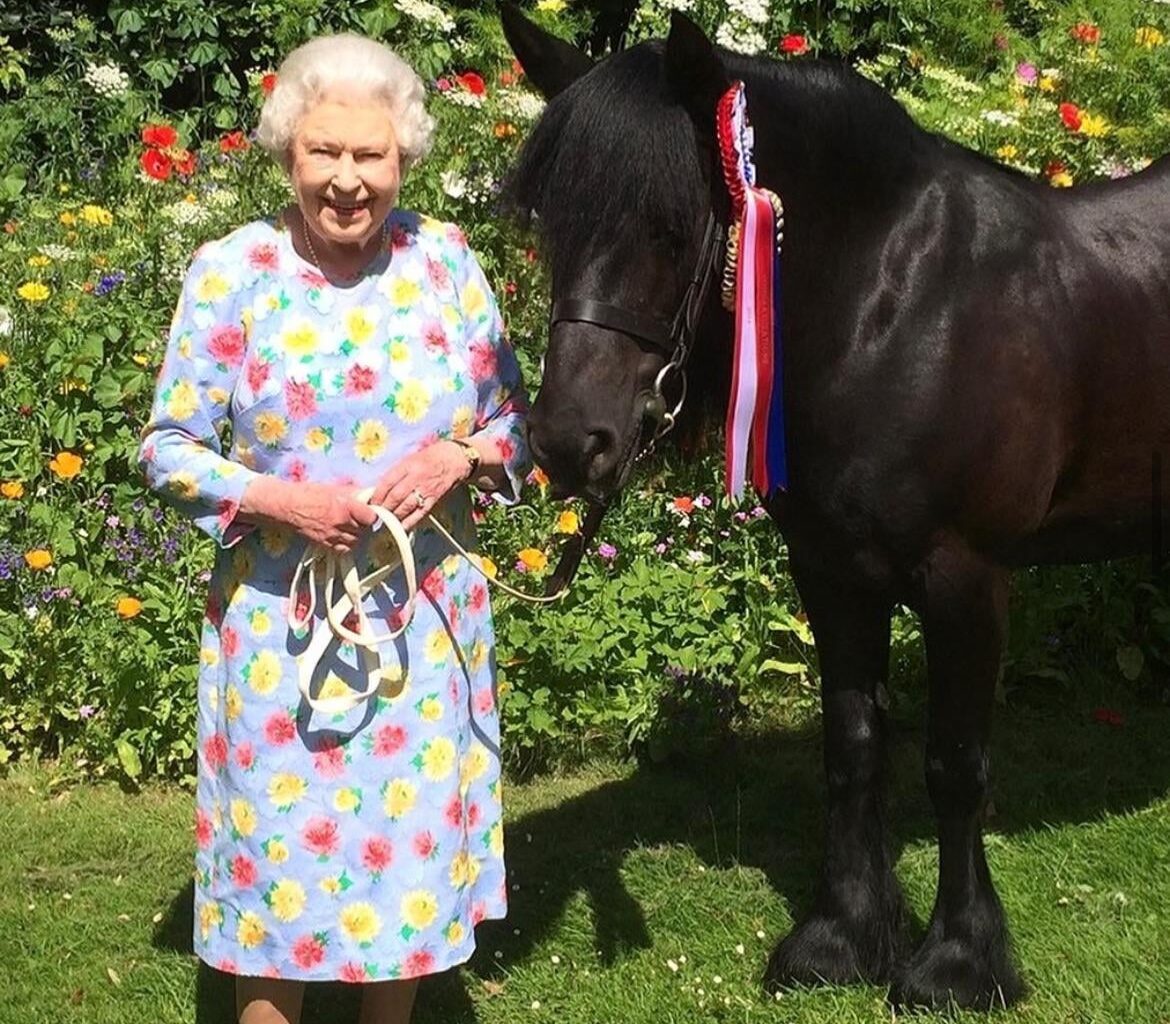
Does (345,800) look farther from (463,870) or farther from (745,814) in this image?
(745,814)

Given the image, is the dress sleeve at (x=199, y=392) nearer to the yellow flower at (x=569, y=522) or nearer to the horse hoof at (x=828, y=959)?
the horse hoof at (x=828, y=959)

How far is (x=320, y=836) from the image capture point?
2742 mm

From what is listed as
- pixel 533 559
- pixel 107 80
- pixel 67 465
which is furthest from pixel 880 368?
pixel 107 80

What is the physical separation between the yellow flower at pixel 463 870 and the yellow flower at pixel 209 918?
16.3 inches

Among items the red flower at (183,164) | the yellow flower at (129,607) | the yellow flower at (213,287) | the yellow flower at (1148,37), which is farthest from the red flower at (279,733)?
the yellow flower at (1148,37)

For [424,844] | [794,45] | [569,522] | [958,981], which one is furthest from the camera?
[794,45]

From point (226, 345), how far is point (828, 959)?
189cm

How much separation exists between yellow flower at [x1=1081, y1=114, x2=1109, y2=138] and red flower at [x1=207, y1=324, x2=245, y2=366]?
138 inches

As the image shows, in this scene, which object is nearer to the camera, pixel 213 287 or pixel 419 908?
pixel 213 287

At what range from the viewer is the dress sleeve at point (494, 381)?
2.83 metres

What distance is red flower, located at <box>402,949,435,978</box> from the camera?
2.81 meters

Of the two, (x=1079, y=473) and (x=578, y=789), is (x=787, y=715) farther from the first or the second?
(x=1079, y=473)

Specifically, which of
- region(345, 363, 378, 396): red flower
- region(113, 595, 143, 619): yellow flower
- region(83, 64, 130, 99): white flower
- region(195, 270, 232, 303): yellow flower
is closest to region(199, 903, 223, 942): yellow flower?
region(345, 363, 378, 396): red flower

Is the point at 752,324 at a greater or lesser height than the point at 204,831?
greater
